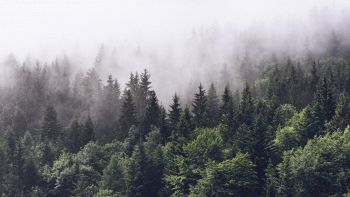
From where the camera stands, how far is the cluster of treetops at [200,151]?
376 ft

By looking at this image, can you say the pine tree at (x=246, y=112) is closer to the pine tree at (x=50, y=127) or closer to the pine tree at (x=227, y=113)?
the pine tree at (x=227, y=113)

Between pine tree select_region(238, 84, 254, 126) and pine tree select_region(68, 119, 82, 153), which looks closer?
pine tree select_region(238, 84, 254, 126)

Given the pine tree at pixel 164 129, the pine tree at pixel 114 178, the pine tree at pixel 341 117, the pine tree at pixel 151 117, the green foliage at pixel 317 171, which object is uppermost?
the pine tree at pixel 151 117

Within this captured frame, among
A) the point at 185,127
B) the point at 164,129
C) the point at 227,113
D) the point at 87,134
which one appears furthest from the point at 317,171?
the point at 87,134

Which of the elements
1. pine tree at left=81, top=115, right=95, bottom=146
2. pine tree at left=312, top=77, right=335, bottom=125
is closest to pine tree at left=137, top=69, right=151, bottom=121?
pine tree at left=81, top=115, right=95, bottom=146

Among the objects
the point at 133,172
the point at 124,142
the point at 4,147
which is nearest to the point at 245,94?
the point at 124,142

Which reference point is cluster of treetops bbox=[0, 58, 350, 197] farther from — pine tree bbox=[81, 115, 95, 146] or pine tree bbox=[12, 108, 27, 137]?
pine tree bbox=[12, 108, 27, 137]

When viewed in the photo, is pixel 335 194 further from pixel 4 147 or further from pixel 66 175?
pixel 4 147

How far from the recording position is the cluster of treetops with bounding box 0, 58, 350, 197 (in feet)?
376

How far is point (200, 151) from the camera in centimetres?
12462

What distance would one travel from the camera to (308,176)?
11256 centimetres

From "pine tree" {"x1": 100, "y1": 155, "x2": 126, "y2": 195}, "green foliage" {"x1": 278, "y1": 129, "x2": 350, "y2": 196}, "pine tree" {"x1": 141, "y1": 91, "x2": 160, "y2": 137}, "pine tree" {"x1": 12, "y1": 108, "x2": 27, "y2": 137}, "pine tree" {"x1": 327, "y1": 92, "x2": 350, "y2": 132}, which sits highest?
"pine tree" {"x1": 12, "y1": 108, "x2": 27, "y2": 137}

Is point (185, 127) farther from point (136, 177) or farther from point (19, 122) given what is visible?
point (19, 122)

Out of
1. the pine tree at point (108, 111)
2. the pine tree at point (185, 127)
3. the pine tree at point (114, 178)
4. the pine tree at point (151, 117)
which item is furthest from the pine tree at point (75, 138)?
the pine tree at point (114, 178)
